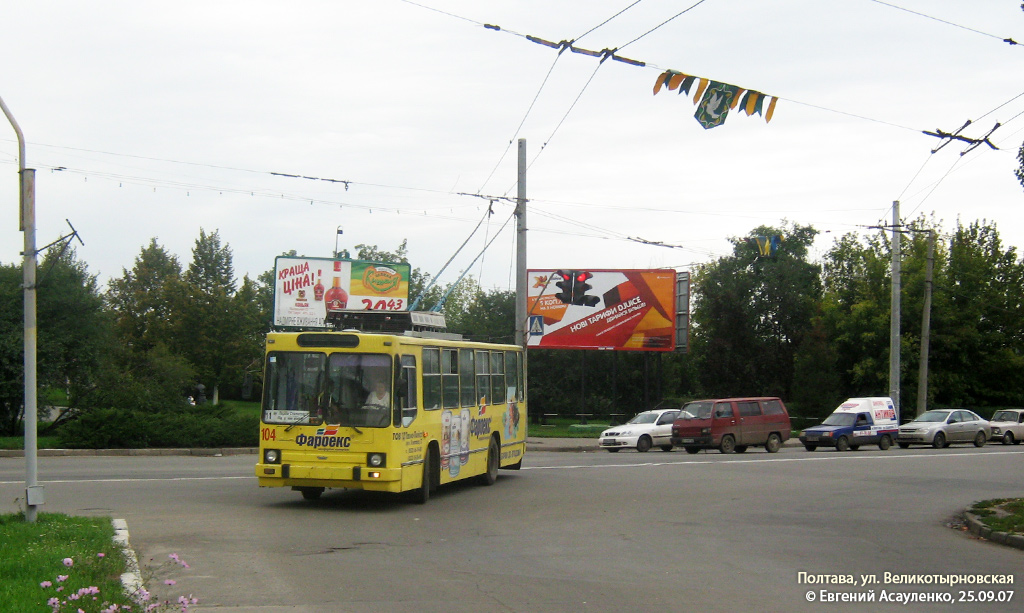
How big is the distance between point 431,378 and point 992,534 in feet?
26.4

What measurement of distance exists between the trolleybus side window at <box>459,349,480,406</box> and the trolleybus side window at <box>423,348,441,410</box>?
3.61ft

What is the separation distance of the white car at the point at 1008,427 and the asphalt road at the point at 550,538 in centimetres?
2251

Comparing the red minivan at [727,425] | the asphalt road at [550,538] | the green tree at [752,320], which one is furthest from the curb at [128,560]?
the green tree at [752,320]

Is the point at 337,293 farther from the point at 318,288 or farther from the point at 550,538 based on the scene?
the point at 550,538

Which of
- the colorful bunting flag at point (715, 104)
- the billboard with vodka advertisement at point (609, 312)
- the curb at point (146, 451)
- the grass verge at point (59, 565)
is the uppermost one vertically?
the colorful bunting flag at point (715, 104)

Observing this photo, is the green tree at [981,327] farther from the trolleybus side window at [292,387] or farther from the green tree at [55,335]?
the trolleybus side window at [292,387]

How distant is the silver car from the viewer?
37469mm

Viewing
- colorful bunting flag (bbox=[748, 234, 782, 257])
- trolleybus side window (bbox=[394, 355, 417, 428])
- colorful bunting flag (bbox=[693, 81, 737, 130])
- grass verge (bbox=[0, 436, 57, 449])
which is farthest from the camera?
colorful bunting flag (bbox=[748, 234, 782, 257])

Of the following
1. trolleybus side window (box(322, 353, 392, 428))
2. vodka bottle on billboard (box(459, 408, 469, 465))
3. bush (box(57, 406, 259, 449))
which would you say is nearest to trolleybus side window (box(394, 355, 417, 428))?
trolleybus side window (box(322, 353, 392, 428))

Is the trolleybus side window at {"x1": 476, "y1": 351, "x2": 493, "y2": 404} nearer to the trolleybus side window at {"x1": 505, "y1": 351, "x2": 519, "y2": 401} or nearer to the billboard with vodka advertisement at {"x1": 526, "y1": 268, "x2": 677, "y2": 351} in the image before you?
the trolleybus side window at {"x1": 505, "y1": 351, "x2": 519, "y2": 401}

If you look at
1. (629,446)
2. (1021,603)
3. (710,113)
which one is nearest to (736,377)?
(629,446)

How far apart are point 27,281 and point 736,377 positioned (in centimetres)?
5095

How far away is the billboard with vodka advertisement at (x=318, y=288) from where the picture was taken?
38.6m

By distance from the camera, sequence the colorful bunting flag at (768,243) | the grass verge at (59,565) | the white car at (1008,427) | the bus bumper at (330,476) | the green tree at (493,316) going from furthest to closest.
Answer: the green tree at (493,316) → the white car at (1008,427) → the colorful bunting flag at (768,243) → the bus bumper at (330,476) → the grass verge at (59,565)
